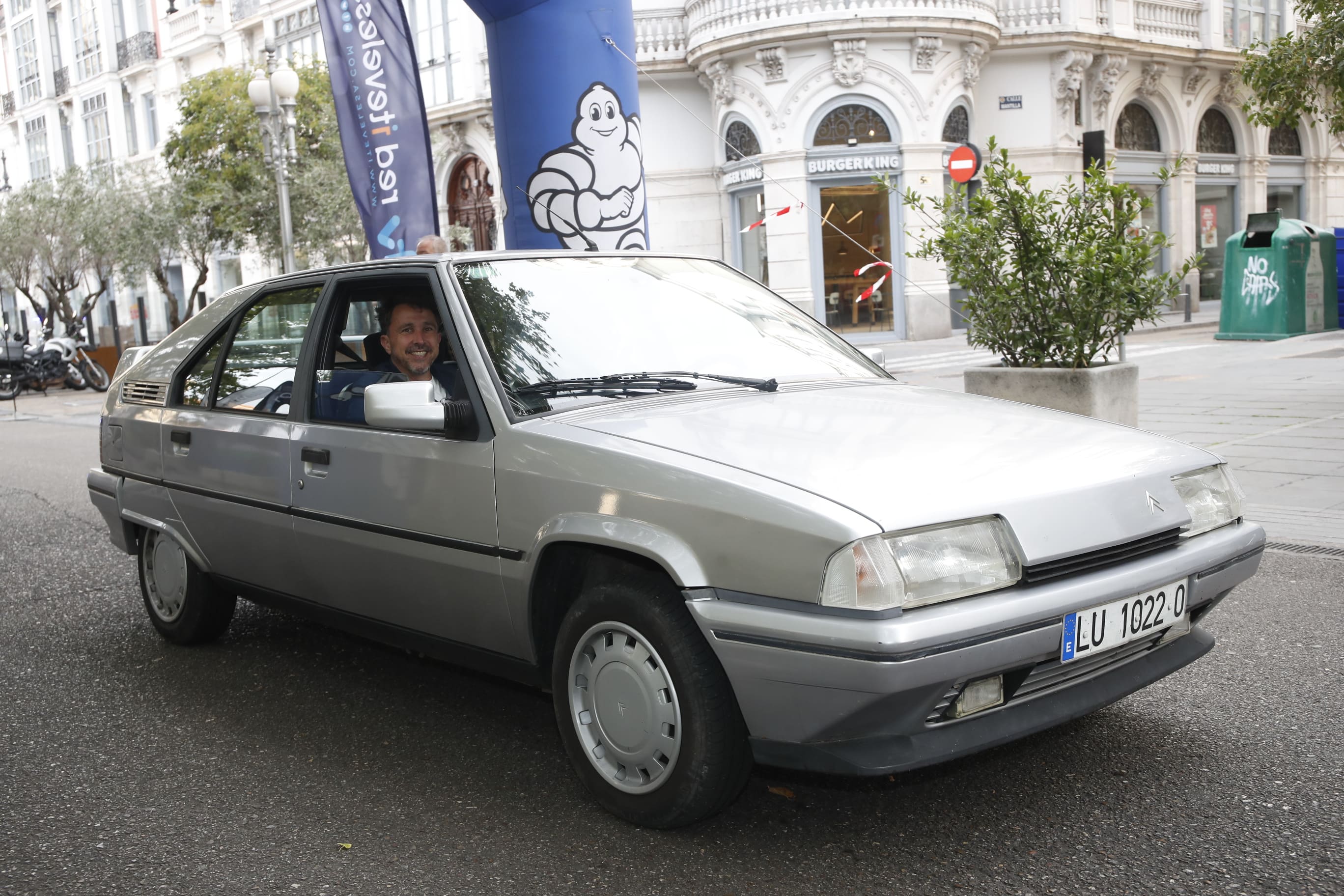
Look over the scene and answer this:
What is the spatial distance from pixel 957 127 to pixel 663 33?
6.54 m

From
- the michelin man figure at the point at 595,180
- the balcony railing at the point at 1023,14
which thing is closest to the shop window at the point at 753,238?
the balcony railing at the point at 1023,14

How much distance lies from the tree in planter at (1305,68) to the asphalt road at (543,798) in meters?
9.01

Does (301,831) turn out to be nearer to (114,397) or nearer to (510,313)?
(510,313)

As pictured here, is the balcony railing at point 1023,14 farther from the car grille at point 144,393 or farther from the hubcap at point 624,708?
the hubcap at point 624,708

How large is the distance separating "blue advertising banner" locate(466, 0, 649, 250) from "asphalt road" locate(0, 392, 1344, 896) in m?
4.62

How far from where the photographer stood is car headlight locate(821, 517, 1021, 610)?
2666 millimetres

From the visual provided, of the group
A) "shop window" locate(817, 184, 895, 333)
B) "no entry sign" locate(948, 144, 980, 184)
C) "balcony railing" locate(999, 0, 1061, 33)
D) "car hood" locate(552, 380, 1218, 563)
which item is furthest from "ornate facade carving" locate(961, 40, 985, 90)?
"car hood" locate(552, 380, 1218, 563)

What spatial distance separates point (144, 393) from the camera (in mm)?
5184

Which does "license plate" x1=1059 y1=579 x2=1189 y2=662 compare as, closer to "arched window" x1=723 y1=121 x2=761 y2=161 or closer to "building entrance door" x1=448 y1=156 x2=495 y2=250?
"arched window" x1=723 y1=121 x2=761 y2=161

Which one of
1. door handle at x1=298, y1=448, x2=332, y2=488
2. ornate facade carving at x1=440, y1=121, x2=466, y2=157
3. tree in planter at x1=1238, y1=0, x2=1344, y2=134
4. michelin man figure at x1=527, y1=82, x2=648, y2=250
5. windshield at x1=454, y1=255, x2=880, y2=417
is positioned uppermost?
ornate facade carving at x1=440, y1=121, x2=466, y2=157

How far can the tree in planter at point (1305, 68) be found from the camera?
11781 millimetres

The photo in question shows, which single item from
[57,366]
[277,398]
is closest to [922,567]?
[277,398]

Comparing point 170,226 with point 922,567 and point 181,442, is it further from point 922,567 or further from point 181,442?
point 922,567

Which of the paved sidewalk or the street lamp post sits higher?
the street lamp post
